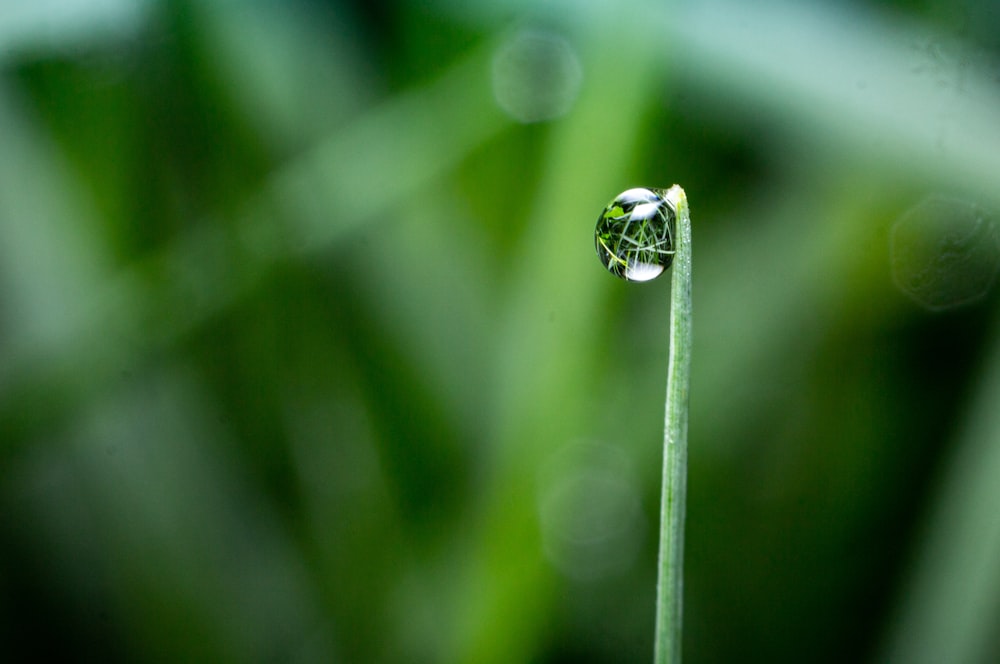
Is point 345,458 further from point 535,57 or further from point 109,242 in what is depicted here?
point 535,57

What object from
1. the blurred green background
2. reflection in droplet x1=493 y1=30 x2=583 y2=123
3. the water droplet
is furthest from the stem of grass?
reflection in droplet x1=493 y1=30 x2=583 y2=123

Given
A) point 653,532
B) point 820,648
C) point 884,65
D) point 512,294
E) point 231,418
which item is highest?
point 884,65

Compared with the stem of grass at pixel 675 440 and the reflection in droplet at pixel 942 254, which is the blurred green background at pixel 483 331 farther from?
the stem of grass at pixel 675 440

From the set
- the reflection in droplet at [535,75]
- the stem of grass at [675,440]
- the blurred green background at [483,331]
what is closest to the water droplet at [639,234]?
the stem of grass at [675,440]

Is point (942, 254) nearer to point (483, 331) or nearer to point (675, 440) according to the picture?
point (483, 331)

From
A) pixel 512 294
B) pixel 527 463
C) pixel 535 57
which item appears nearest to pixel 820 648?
pixel 527 463

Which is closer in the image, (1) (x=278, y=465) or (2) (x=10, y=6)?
(2) (x=10, y=6)

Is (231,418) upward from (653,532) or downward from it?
upward
